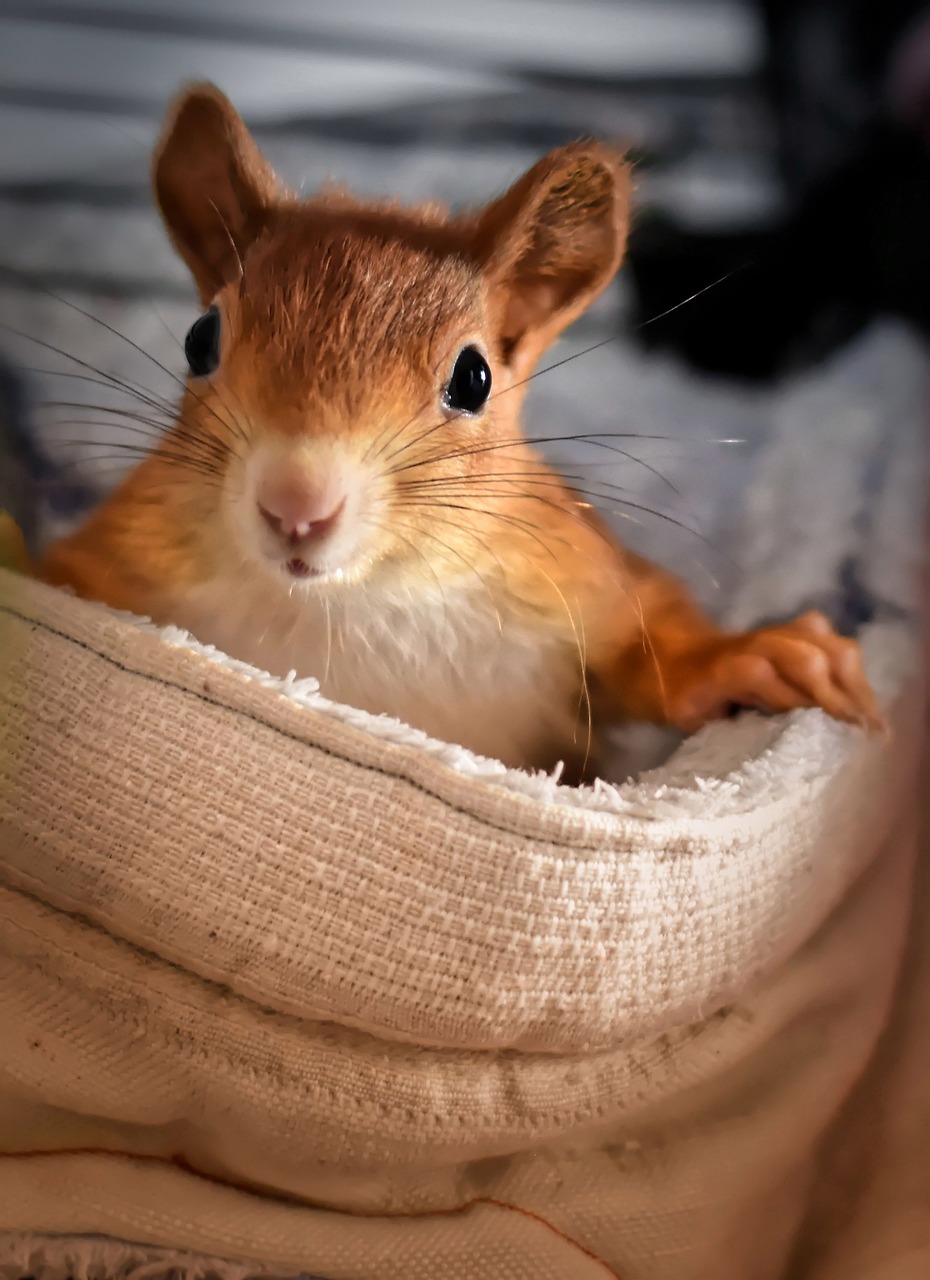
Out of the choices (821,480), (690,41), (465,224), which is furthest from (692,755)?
(690,41)

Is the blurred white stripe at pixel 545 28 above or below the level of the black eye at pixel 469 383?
above

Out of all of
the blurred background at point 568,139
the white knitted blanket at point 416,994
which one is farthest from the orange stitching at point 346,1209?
the blurred background at point 568,139

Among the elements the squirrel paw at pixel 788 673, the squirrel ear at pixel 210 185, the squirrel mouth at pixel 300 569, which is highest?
the squirrel ear at pixel 210 185

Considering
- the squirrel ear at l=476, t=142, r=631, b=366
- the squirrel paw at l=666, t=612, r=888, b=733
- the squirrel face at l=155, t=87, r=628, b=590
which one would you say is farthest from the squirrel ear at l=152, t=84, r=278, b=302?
the squirrel paw at l=666, t=612, r=888, b=733

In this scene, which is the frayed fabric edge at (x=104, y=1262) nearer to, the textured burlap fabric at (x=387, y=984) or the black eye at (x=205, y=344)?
the textured burlap fabric at (x=387, y=984)

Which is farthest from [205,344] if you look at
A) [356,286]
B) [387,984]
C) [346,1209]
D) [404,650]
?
[346,1209]

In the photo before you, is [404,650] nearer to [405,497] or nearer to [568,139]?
[405,497]
